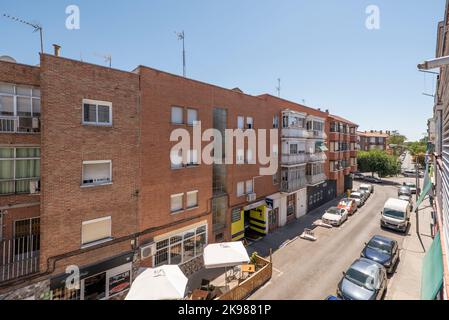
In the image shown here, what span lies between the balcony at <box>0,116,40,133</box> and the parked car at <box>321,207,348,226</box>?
79.6 feet

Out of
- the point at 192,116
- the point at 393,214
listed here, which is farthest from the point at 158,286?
the point at 393,214

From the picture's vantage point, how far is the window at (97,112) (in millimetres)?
10203

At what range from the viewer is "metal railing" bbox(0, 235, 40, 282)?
335 inches

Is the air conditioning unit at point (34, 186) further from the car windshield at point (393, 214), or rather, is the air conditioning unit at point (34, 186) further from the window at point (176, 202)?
the car windshield at point (393, 214)

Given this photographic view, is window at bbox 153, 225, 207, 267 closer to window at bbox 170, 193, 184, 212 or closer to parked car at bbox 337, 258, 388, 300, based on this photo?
window at bbox 170, 193, 184, 212

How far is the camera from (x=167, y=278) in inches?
380

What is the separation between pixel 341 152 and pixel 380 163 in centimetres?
1946

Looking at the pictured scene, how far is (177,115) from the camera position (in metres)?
13.7

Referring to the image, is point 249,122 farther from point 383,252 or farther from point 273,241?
point 383,252

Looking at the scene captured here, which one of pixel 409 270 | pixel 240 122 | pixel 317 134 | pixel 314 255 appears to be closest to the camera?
pixel 409 270

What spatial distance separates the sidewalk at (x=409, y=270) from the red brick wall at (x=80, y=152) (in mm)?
15366

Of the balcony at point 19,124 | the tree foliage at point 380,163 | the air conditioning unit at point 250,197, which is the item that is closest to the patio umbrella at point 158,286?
the balcony at point 19,124

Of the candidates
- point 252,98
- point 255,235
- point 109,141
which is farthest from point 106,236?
point 252,98
